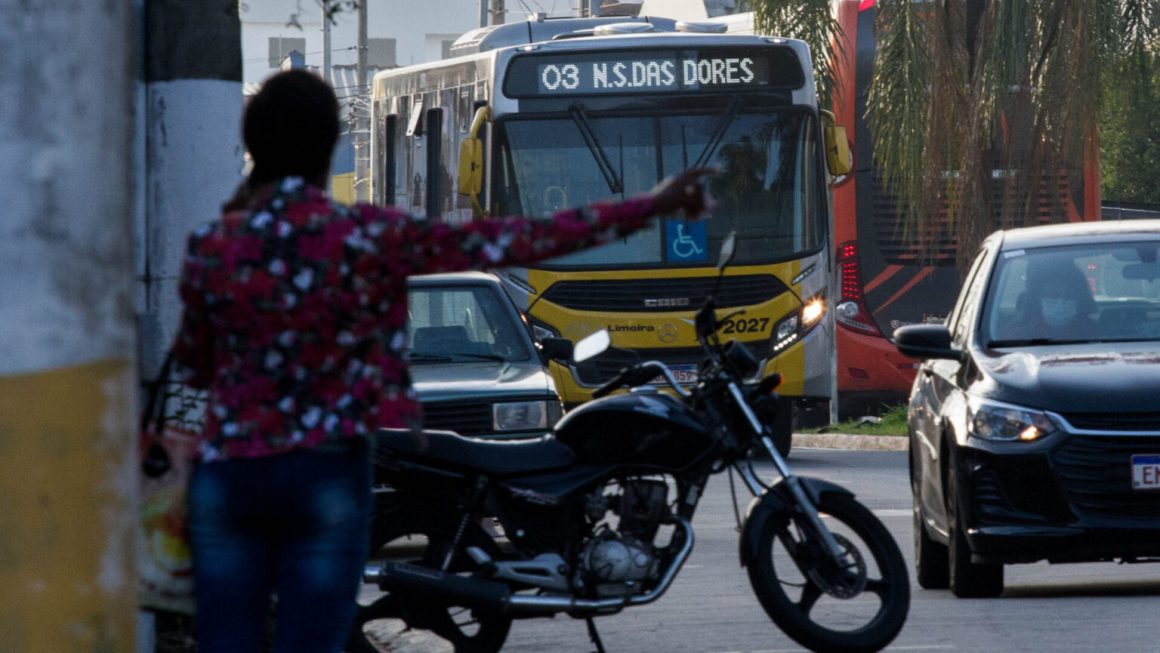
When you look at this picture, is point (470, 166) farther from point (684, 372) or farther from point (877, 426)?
point (877, 426)

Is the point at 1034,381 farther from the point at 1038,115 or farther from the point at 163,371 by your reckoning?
the point at 1038,115

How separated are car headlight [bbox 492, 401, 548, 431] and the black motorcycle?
12.8 feet

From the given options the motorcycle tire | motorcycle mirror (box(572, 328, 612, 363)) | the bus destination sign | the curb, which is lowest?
the curb

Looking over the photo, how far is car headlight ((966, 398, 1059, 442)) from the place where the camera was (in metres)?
9.45

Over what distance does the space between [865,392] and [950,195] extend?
2411 mm

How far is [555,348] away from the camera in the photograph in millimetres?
12055

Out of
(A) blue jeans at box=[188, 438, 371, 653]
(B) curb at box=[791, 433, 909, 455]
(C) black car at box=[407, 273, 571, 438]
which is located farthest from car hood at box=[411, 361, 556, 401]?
(B) curb at box=[791, 433, 909, 455]

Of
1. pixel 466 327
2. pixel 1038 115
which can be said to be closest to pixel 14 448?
pixel 466 327

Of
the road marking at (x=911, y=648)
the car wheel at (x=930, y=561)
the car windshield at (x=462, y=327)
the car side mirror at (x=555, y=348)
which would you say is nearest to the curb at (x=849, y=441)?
the car windshield at (x=462, y=327)

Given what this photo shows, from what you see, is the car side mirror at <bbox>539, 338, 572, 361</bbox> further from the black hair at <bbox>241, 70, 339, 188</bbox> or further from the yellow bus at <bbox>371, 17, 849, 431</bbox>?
the black hair at <bbox>241, 70, 339, 188</bbox>

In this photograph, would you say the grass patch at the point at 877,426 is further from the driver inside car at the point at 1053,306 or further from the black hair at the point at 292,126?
the black hair at the point at 292,126

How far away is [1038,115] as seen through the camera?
897 inches

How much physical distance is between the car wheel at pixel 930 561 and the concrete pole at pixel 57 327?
6909 mm

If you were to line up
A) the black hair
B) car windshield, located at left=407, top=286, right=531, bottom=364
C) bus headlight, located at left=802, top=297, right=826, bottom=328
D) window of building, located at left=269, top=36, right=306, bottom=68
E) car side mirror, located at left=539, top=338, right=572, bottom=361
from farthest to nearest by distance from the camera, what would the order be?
window of building, located at left=269, top=36, right=306, bottom=68, bus headlight, located at left=802, top=297, right=826, bottom=328, car windshield, located at left=407, top=286, right=531, bottom=364, car side mirror, located at left=539, top=338, right=572, bottom=361, the black hair
